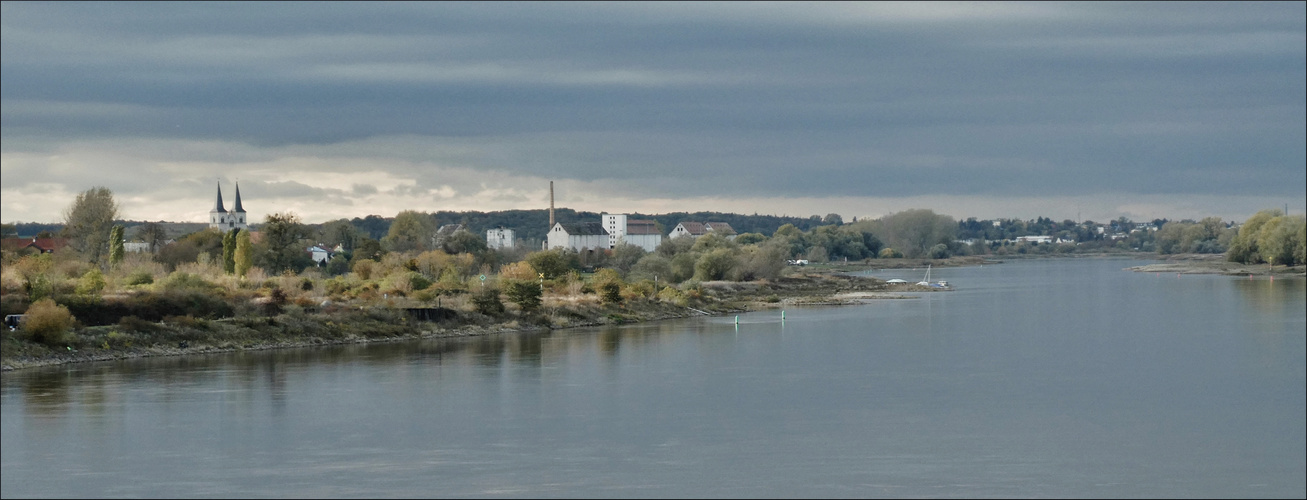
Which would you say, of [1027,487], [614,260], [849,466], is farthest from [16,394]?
[614,260]

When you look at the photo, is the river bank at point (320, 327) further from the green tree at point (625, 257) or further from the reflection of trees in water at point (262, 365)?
the green tree at point (625, 257)

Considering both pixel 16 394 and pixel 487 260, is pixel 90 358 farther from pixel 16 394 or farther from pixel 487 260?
pixel 487 260

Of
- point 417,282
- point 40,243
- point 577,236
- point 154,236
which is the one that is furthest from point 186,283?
point 577,236

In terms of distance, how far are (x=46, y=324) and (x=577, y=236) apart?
312 ft

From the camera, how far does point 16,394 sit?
30781mm

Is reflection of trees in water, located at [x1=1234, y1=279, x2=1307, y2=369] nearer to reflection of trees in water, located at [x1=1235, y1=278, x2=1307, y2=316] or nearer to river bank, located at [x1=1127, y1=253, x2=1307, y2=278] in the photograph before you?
reflection of trees in water, located at [x1=1235, y1=278, x2=1307, y2=316]

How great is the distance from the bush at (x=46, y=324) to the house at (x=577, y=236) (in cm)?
9185

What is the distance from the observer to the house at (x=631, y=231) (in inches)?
5645

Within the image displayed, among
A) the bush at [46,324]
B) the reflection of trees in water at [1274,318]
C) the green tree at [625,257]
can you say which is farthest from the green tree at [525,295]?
the green tree at [625,257]

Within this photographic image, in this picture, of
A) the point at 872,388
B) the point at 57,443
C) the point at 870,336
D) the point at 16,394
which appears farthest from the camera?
the point at 870,336

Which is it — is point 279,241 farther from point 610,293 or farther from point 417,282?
point 610,293

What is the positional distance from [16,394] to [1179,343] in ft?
124

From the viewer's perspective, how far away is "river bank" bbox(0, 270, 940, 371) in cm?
3931

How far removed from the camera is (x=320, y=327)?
4866 centimetres
